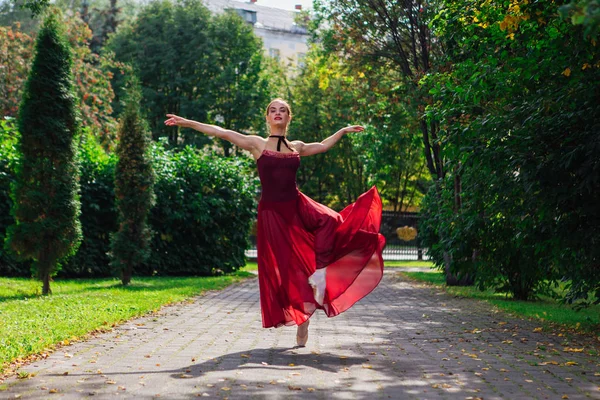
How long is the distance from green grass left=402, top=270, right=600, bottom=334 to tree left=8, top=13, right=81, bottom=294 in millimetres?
7888

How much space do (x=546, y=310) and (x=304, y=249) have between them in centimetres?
696

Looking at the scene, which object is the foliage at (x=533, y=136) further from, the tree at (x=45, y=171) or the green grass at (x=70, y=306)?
the tree at (x=45, y=171)

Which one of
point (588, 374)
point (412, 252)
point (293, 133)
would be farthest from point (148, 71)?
point (588, 374)

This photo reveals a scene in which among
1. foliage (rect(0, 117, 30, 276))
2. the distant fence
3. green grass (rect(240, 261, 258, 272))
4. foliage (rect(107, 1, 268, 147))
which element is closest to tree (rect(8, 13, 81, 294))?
foliage (rect(0, 117, 30, 276))

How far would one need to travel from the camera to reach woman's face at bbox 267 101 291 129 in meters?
8.65

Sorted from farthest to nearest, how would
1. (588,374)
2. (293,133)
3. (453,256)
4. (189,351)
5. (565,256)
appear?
(293,133) → (453,256) → (565,256) → (189,351) → (588,374)

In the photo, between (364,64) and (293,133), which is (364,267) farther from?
(293,133)

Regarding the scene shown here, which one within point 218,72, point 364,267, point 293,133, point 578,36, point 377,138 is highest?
point 218,72

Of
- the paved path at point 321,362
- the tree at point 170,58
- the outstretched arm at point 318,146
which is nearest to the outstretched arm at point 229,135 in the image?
the outstretched arm at point 318,146

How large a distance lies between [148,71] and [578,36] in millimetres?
39084

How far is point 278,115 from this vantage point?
342 inches

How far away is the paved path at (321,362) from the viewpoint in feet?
20.2

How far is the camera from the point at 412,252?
47.0 m

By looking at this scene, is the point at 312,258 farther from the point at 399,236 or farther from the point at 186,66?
the point at 399,236
